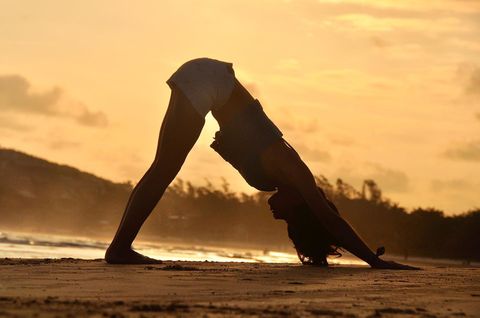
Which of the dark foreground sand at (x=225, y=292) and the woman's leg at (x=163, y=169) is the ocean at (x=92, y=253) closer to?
the woman's leg at (x=163, y=169)

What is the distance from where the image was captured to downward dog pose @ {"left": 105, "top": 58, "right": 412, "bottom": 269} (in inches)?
403

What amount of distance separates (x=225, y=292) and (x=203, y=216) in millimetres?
115243

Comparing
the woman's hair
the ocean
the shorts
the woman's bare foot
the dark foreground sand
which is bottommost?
the dark foreground sand

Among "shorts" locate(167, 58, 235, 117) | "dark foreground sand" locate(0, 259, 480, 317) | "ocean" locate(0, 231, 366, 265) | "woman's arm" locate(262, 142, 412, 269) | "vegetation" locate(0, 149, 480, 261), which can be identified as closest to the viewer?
"dark foreground sand" locate(0, 259, 480, 317)

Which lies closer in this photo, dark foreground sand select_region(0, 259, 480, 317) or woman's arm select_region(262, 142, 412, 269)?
dark foreground sand select_region(0, 259, 480, 317)

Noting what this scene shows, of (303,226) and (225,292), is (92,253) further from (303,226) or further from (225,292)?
(225,292)

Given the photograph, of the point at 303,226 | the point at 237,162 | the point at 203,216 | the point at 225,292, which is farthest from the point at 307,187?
the point at 203,216

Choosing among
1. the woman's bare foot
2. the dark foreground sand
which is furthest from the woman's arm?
the woman's bare foot

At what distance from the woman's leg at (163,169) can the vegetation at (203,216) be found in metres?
44.2

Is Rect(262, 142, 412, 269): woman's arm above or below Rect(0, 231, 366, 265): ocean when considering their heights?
below

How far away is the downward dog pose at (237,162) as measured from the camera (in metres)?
10.2

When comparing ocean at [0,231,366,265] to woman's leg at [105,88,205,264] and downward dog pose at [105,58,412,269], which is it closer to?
downward dog pose at [105,58,412,269]

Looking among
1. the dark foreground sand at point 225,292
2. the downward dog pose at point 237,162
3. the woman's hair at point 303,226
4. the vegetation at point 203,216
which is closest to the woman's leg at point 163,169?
the downward dog pose at point 237,162

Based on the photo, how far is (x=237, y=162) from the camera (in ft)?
35.8
